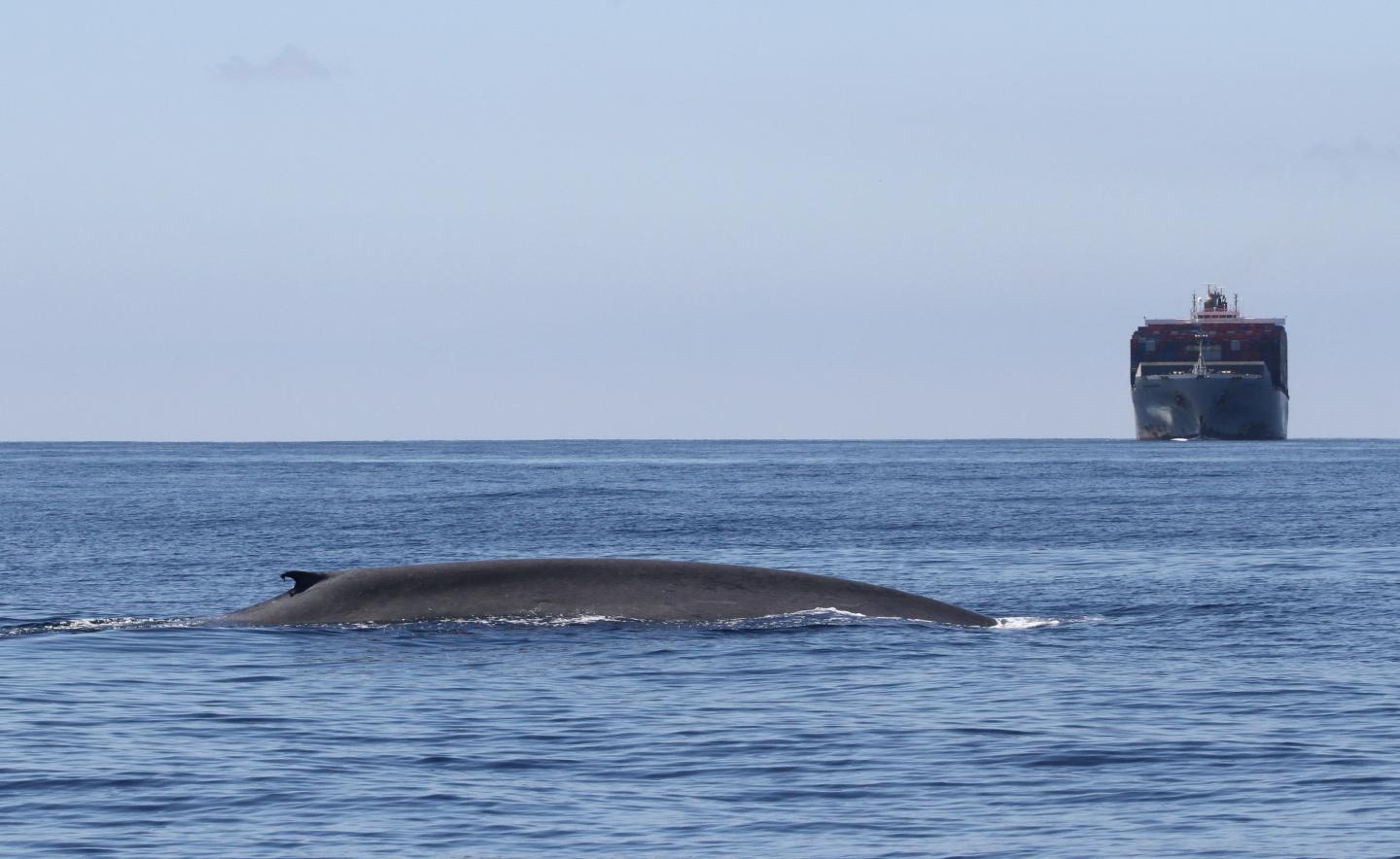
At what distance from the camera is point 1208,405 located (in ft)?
622

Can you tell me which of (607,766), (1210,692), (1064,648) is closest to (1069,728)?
(1210,692)

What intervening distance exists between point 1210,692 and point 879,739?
375 cm

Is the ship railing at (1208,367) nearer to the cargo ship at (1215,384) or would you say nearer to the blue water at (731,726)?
the cargo ship at (1215,384)

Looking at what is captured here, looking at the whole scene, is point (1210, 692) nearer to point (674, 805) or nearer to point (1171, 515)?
point (674, 805)

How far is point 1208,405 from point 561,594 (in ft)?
582

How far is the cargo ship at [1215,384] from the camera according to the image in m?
189

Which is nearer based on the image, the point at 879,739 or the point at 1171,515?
the point at 879,739

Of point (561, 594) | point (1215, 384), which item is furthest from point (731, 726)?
point (1215, 384)

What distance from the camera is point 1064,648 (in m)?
19.8

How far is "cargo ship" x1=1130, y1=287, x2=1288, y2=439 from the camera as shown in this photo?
620ft

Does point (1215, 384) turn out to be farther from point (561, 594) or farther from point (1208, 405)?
point (561, 594)

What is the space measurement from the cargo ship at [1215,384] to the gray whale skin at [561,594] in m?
174

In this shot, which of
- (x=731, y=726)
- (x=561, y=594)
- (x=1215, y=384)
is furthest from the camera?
(x=1215, y=384)

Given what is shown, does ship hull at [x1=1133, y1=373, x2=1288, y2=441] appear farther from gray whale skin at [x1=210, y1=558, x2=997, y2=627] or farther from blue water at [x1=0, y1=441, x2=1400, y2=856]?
gray whale skin at [x1=210, y1=558, x2=997, y2=627]
